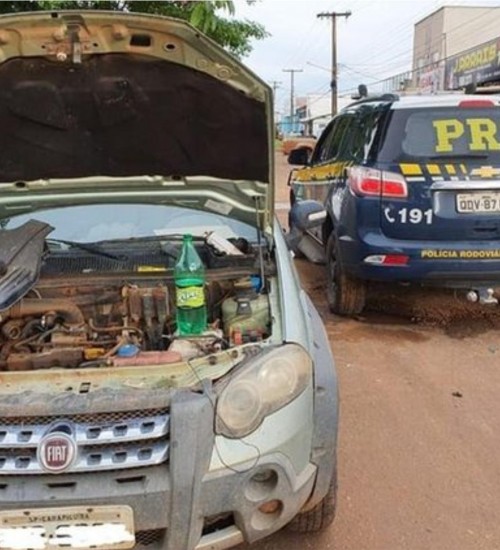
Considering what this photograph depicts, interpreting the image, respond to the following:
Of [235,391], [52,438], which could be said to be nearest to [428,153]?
[235,391]

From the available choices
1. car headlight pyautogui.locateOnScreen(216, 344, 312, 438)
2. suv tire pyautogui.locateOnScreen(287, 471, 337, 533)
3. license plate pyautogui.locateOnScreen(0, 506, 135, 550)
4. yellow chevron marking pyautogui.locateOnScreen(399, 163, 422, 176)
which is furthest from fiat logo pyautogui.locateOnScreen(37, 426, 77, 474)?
yellow chevron marking pyautogui.locateOnScreen(399, 163, 422, 176)

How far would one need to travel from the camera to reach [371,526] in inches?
112

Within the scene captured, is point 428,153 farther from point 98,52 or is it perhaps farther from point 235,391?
point 235,391

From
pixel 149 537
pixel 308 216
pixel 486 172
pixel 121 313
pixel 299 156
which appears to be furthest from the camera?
pixel 299 156

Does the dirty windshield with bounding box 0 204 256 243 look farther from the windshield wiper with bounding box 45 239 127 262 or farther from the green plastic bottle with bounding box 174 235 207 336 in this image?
the green plastic bottle with bounding box 174 235 207 336

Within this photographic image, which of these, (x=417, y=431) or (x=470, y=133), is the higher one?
(x=470, y=133)

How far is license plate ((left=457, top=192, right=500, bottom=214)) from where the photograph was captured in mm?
4875

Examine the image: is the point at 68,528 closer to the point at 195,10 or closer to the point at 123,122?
the point at 123,122

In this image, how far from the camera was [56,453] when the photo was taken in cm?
199

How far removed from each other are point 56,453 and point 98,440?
128mm

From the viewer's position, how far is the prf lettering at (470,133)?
493 centimetres

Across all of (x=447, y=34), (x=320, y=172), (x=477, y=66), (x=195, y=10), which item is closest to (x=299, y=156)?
(x=320, y=172)

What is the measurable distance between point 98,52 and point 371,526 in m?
2.42

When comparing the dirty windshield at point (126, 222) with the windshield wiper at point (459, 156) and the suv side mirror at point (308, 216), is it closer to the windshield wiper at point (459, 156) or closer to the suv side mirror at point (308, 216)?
the suv side mirror at point (308, 216)
